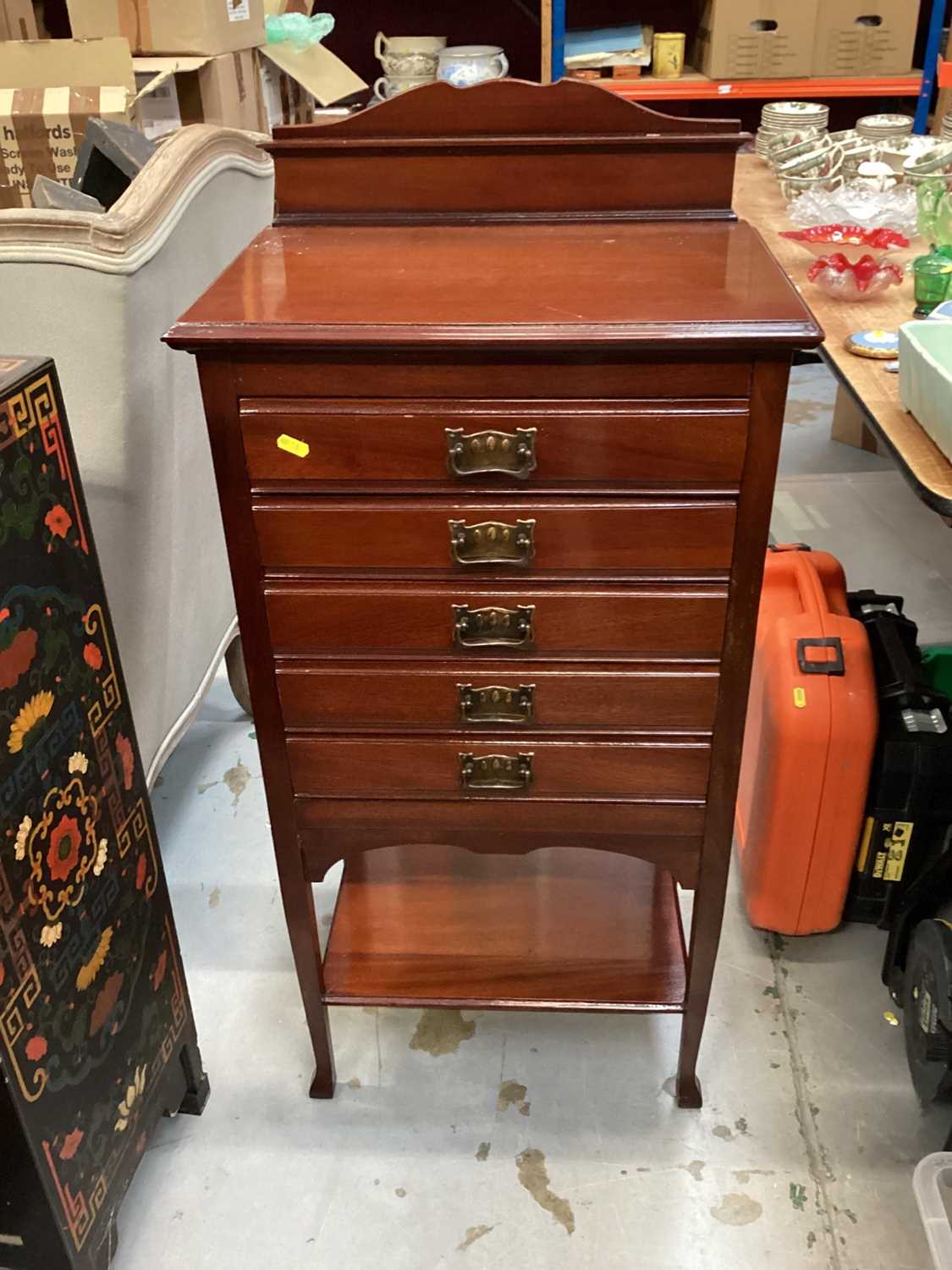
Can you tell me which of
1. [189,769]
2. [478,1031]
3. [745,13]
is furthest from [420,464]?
[745,13]

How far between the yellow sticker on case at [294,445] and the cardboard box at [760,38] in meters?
2.58

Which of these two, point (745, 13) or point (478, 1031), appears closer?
point (478, 1031)

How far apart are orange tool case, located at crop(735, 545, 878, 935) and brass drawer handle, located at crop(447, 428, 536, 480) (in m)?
0.62

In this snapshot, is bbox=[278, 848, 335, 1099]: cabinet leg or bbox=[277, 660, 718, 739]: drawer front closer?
bbox=[277, 660, 718, 739]: drawer front

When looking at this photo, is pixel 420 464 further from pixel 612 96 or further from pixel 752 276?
pixel 612 96

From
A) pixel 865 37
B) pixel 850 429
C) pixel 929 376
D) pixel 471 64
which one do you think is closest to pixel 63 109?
pixel 471 64

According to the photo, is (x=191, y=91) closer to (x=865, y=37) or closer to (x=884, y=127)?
(x=884, y=127)

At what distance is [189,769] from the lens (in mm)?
1812

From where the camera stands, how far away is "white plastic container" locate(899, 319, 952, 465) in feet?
3.10

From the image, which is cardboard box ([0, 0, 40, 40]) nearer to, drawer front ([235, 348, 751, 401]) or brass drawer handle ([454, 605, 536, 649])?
drawer front ([235, 348, 751, 401])

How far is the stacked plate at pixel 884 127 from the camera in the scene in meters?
2.08

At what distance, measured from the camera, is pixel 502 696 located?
98 centimetres

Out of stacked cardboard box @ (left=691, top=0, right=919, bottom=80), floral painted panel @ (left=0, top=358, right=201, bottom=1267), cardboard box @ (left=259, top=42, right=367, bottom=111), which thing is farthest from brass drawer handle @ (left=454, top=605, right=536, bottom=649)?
stacked cardboard box @ (left=691, top=0, right=919, bottom=80)

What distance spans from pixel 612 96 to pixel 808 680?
73 cm
